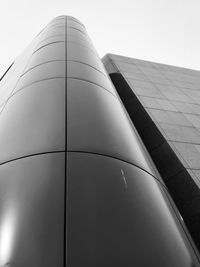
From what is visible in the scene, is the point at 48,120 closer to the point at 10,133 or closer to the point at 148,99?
the point at 10,133

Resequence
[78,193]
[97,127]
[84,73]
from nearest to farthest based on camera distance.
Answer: [78,193] → [97,127] → [84,73]

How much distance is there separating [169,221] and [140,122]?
6.49 metres

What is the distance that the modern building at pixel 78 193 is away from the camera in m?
2.77

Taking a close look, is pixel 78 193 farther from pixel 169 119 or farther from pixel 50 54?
pixel 169 119

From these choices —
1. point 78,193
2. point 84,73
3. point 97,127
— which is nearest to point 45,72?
point 84,73

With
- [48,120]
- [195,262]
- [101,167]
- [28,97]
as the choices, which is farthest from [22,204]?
[28,97]

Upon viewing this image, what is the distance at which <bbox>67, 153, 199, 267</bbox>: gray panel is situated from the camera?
277 centimetres

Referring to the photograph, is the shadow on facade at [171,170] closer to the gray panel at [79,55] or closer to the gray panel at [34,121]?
the gray panel at [79,55]

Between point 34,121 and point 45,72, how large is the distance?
214cm

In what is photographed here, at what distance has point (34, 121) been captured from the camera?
461cm

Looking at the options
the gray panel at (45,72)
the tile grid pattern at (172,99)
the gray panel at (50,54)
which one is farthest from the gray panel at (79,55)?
the tile grid pattern at (172,99)

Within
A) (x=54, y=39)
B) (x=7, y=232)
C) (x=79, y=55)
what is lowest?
(x=7, y=232)

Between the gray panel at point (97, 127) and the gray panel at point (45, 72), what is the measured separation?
0.60m

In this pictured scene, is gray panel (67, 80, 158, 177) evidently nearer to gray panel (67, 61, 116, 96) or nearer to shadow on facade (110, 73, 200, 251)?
gray panel (67, 61, 116, 96)
